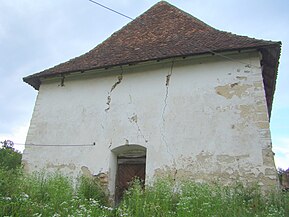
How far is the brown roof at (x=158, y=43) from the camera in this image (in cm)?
784

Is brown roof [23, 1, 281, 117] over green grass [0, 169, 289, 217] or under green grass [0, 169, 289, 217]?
over

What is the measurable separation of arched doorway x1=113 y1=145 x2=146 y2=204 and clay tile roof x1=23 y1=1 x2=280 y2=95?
2532 mm

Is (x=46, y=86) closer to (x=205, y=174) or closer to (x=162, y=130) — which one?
(x=162, y=130)

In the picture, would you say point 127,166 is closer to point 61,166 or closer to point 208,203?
point 61,166

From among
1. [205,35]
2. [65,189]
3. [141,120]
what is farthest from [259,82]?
[65,189]

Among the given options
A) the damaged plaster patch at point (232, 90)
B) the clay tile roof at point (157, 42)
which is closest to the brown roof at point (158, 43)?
the clay tile roof at point (157, 42)

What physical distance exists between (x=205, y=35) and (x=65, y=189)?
232 inches

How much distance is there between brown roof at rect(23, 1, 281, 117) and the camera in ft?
25.7

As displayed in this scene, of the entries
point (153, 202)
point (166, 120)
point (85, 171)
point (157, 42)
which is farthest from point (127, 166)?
point (157, 42)

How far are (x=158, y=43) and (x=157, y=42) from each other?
0.36 ft

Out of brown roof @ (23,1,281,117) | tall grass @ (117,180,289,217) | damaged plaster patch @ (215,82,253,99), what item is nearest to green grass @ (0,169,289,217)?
tall grass @ (117,180,289,217)

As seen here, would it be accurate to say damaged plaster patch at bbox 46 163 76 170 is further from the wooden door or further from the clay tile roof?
the clay tile roof

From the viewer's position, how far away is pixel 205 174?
6961 millimetres

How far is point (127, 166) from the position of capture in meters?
8.45
